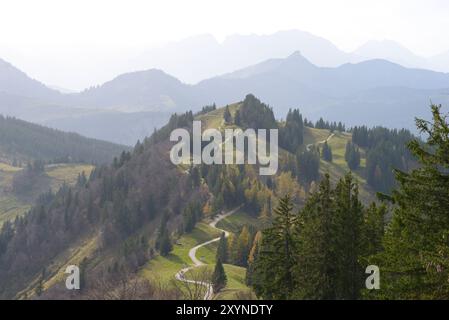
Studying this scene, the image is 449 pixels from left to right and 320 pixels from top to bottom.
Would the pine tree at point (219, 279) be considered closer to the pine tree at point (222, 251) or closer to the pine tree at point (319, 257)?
the pine tree at point (222, 251)

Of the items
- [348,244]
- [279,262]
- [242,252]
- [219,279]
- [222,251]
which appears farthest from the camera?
[222,251]

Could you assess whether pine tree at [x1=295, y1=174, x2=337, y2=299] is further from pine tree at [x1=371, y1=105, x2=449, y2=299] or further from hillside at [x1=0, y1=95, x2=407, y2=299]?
hillside at [x1=0, y1=95, x2=407, y2=299]

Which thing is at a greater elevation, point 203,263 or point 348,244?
point 348,244

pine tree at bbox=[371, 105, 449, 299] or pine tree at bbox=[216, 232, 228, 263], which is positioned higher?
pine tree at bbox=[371, 105, 449, 299]

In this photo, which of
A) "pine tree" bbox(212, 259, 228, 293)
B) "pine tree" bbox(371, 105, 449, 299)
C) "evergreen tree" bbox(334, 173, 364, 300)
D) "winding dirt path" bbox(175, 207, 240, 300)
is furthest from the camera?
"pine tree" bbox(212, 259, 228, 293)

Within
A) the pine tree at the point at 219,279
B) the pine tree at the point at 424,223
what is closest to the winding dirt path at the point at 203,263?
the pine tree at the point at 219,279

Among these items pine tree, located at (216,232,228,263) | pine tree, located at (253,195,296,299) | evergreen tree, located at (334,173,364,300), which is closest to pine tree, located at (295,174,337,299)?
evergreen tree, located at (334,173,364,300)

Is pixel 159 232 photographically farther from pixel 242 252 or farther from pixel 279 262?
pixel 279 262

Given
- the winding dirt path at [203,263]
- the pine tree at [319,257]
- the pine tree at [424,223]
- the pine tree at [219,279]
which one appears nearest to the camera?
the pine tree at [424,223]

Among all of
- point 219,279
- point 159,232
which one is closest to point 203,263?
point 219,279

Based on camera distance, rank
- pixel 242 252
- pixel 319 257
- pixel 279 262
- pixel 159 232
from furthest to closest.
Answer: pixel 159 232
pixel 242 252
pixel 279 262
pixel 319 257

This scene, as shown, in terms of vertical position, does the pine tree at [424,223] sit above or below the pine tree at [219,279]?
above

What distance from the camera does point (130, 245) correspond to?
13538 centimetres
